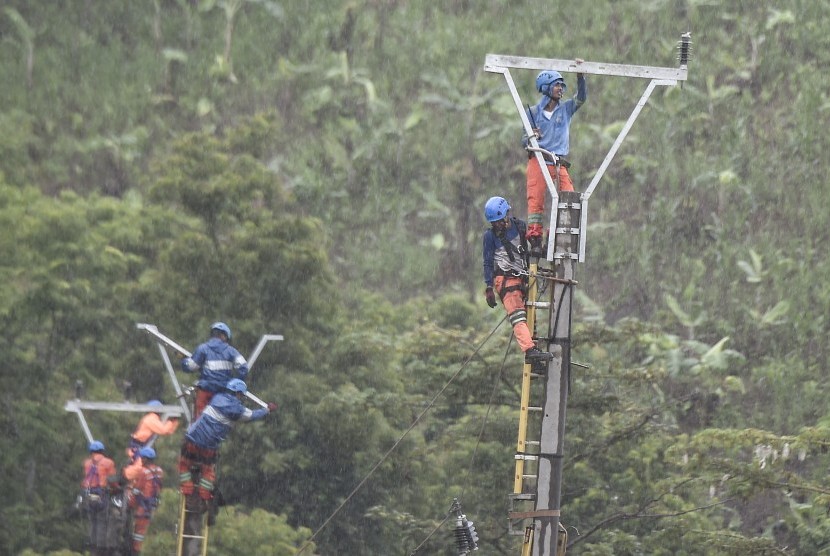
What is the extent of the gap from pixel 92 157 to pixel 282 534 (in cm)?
3366

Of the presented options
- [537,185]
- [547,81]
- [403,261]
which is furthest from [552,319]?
[403,261]

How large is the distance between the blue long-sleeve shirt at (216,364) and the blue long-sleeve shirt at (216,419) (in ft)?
1.21

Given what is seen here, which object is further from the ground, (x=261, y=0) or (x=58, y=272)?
(x=261, y=0)

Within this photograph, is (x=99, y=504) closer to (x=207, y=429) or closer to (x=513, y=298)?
(x=207, y=429)

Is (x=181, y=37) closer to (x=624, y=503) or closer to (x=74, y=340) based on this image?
(x=74, y=340)

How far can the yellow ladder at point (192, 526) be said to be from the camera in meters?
17.6

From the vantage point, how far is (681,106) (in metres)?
56.4

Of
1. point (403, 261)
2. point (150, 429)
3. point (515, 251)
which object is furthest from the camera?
point (403, 261)

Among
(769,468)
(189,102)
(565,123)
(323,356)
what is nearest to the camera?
(565,123)

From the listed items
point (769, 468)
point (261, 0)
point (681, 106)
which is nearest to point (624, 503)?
point (769, 468)

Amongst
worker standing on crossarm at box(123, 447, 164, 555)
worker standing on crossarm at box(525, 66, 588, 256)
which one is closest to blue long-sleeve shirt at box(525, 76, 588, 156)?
worker standing on crossarm at box(525, 66, 588, 256)

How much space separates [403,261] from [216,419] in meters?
38.3

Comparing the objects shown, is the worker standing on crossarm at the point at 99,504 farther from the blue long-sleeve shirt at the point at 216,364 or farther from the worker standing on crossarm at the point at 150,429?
the blue long-sleeve shirt at the point at 216,364

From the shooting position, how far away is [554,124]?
47.2 feet
